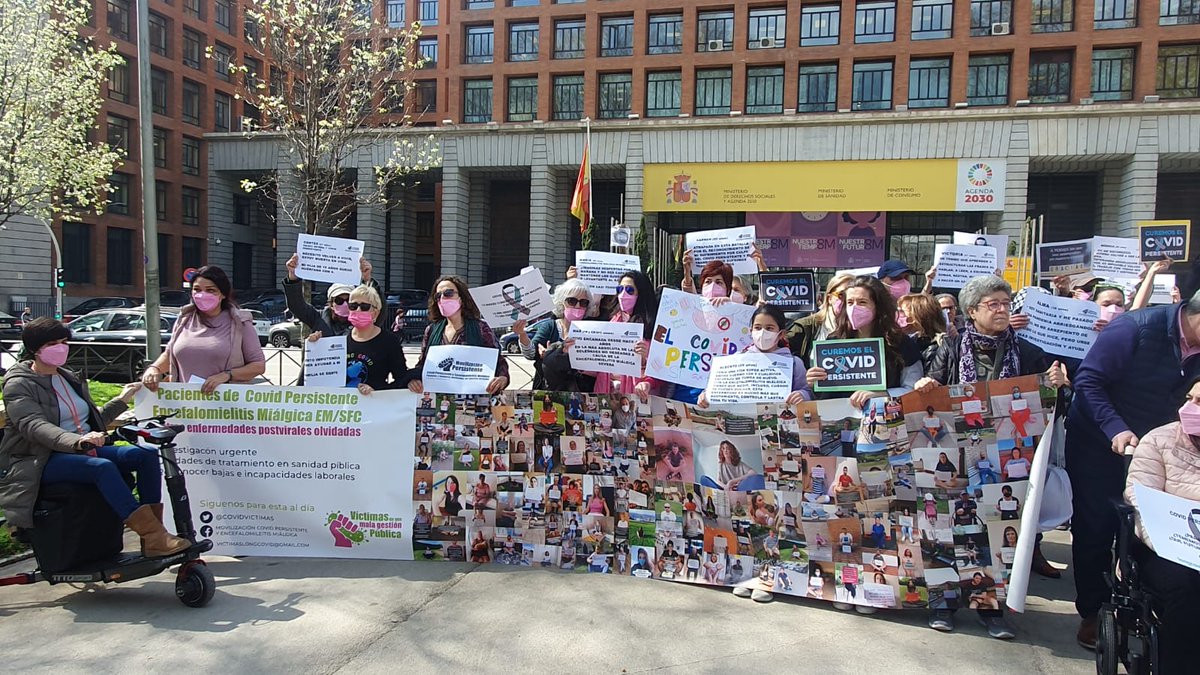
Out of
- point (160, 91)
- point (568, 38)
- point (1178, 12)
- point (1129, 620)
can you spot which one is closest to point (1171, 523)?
point (1129, 620)

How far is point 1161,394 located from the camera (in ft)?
11.7

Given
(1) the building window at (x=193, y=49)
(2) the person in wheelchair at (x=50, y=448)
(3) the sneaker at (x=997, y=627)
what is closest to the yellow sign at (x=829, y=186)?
(3) the sneaker at (x=997, y=627)

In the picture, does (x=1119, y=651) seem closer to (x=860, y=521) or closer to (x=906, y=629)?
(x=906, y=629)

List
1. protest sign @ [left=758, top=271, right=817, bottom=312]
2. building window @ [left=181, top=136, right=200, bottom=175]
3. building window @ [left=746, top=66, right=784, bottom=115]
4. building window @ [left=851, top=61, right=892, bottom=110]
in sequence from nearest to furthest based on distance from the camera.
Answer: protest sign @ [left=758, top=271, right=817, bottom=312] < building window @ [left=851, top=61, right=892, bottom=110] < building window @ [left=746, top=66, right=784, bottom=115] < building window @ [left=181, top=136, right=200, bottom=175]

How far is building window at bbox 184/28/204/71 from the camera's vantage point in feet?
148

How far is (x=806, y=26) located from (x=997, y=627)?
124 feet

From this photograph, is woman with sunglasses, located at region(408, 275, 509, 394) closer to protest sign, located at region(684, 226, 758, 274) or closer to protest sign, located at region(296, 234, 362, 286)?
protest sign, located at region(296, 234, 362, 286)

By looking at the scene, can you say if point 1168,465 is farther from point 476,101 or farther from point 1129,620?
point 476,101

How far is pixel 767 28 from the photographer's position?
120 ft

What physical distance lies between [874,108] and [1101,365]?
116 feet

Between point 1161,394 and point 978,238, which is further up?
point 978,238

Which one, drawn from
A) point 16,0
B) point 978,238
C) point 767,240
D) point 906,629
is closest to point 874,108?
point 767,240

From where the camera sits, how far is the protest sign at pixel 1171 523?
2729mm

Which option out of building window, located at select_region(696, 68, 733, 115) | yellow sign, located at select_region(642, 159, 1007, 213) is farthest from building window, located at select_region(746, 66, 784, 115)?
yellow sign, located at select_region(642, 159, 1007, 213)
